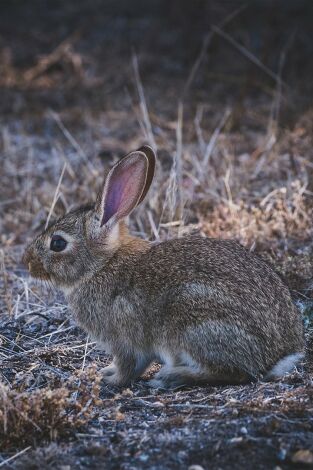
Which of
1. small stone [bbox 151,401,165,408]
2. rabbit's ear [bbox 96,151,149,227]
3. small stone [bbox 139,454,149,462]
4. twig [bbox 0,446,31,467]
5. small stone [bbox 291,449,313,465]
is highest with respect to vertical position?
rabbit's ear [bbox 96,151,149,227]

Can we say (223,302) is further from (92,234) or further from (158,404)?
(92,234)

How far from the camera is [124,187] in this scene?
5.06m

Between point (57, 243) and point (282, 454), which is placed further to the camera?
point (57, 243)

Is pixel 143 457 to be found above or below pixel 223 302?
below

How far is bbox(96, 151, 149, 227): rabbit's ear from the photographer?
498 cm

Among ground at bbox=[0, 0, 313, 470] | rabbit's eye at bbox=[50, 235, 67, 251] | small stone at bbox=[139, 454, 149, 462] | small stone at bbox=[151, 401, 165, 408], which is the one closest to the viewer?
small stone at bbox=[139, 454, 149, 462]

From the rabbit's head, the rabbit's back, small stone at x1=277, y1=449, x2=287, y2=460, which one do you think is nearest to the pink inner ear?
the rabbit's head

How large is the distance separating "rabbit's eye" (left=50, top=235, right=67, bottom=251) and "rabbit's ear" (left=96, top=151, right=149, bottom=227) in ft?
0.89

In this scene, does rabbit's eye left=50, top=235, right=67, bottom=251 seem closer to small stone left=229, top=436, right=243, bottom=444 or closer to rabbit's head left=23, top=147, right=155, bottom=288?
rabbit's head left=23, top=147, right=155, bottom=288

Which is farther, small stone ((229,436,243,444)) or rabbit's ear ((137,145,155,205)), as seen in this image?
rabbit's ear ((137,145,155,205))

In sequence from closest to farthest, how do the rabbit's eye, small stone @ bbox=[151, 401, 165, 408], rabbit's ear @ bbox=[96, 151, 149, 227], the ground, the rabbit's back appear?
the ground < small stone @ bbox=[151, 401, 165, 408] < the rabbit's back < rabbit's ear @ bbox=[96, 151, 149, 227] < the rabbit's eye

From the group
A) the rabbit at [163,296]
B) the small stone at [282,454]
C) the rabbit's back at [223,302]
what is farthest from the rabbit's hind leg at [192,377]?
the small stone at [282,454]

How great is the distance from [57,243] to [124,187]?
544mm

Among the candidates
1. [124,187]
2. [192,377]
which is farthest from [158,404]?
[124,187]
